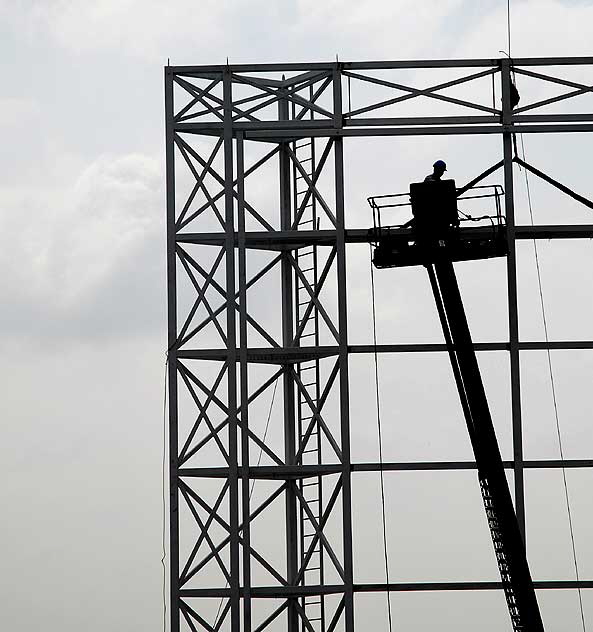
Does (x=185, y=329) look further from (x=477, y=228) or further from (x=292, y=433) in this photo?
(x=477, y=228)

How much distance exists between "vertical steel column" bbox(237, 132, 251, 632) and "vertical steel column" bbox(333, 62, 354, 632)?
1.96 m

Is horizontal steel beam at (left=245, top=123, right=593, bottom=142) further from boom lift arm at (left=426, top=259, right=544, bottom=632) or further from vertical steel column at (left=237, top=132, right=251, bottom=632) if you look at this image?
boom lift arm at (left=426, top=259, right=544, bottom=632)

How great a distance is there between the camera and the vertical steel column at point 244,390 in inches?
1380

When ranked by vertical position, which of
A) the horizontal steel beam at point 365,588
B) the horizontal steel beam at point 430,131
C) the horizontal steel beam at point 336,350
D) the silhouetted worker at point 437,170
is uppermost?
the horizontal steel beam at point 430,131

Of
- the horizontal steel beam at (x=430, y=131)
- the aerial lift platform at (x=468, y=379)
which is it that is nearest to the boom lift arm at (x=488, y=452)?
the aerial lift platform at (x=468, y=379)

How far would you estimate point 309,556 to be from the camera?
35562 millimetres

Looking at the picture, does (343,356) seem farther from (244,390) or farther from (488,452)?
(488,452)

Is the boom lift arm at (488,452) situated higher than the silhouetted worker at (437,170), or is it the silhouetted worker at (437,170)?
the silhouetted worker at (437,170)

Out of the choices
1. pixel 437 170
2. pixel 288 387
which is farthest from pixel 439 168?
pixel 288 387

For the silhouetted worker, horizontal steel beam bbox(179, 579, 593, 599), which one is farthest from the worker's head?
horizontal steel beam bbox(179, 579, 593, 599)

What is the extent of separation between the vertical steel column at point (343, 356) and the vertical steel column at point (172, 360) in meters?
3.40

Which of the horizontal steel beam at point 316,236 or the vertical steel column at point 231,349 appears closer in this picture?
the vertical steel column at point 231,349

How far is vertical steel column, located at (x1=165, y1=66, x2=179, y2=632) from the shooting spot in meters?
35.3

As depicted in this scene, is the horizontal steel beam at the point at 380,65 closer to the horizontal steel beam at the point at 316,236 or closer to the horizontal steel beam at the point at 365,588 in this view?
the horizontal steel beam at the point at 316,236
